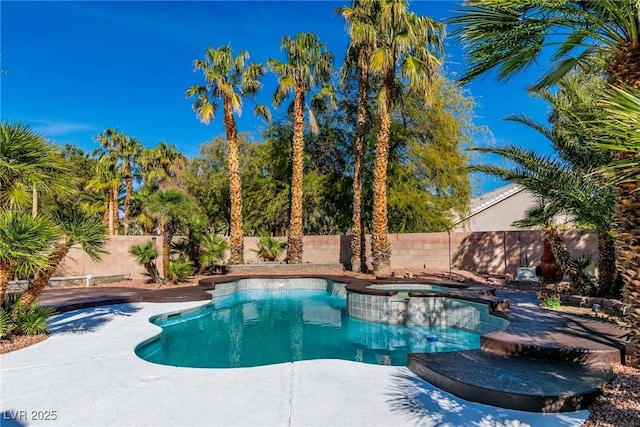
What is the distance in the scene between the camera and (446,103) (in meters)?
19.9

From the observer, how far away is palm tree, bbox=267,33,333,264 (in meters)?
17.0

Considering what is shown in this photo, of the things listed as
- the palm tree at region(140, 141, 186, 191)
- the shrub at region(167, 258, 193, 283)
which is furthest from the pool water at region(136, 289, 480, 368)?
the palm tree at region(140, 141, 186, 191)

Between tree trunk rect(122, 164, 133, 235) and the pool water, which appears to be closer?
the pool water

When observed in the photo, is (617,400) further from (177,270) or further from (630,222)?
(177,270)

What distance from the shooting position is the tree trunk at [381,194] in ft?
48.6

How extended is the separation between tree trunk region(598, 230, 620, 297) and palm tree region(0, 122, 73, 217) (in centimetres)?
1160

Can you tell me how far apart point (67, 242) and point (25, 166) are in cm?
137

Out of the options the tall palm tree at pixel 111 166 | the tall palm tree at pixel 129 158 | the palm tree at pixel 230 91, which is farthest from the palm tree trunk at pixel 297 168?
the tall palm tree at pixel 129 158

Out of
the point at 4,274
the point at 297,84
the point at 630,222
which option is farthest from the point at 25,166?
the point at 297,84

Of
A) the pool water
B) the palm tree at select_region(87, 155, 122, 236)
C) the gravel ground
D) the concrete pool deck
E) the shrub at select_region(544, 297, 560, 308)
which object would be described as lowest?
the pool water

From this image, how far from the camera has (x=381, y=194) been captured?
1507 centimetres

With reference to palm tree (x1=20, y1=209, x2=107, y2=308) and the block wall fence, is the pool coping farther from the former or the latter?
the block wall fence

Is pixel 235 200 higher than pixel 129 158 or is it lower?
lower

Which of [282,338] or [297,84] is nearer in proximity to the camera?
[282,338]
